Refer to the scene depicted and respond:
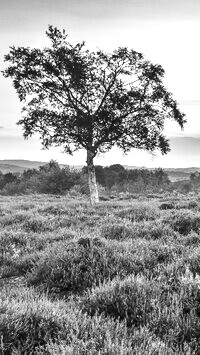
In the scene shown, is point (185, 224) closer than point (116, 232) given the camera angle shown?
No

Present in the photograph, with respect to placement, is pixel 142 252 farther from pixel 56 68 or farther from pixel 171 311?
pixel 56 68

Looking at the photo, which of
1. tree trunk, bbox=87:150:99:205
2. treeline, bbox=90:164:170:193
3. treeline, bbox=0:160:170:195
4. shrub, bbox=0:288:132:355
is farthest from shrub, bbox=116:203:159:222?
treeline, bbox=90:164:170:193

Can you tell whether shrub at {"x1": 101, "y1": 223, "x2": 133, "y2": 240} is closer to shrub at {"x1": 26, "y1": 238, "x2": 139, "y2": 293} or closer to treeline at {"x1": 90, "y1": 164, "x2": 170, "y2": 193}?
shrub at {"x1": 26, "y1": 238, "x2": 139, "y2": 293}

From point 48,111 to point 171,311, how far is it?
18.6m

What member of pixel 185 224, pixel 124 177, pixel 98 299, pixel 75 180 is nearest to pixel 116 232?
pixel 185 224

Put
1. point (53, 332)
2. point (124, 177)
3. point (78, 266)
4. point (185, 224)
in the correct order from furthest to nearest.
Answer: point (124, 177)
point (185, 224)
point (78, 266)
point (53, 332)

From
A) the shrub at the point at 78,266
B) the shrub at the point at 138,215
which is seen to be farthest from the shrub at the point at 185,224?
the shrub at the point at 78,266

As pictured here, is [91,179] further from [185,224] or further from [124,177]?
[124,177]

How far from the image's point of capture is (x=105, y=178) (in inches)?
4198

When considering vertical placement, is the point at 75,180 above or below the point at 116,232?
above

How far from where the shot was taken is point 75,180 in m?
56.6

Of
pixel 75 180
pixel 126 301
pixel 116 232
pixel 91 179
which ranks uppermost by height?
pixel 91 179

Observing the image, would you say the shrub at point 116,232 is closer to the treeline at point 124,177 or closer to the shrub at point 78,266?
the shrub at point 78,266

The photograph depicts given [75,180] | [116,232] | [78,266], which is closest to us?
[78,266]
